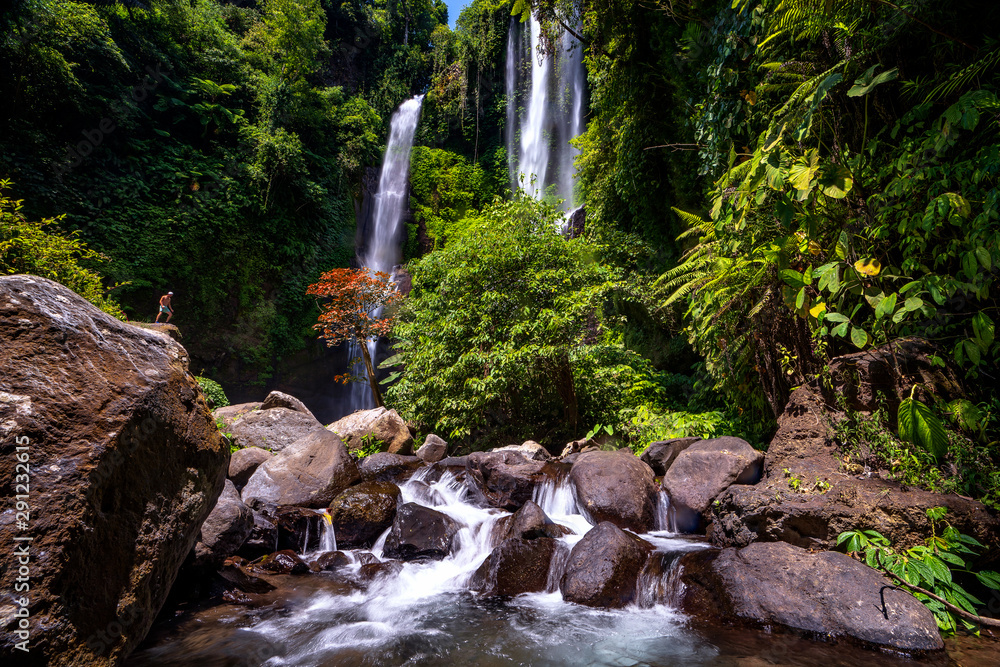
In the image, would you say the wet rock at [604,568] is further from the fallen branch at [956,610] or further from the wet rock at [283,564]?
the wet rock at [283,564]

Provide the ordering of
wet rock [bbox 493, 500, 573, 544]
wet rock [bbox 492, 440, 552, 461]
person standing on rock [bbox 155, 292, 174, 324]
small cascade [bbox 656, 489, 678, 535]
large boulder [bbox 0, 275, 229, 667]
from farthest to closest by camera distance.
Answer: person standing on rock [bbox 155, 292, 174, 324]
wet rock [bbox 492, 440, 552, 461]
small cascade [bbox 656, 489, 678, 535]
wet rock [bbox 493, 500, 573, 544]
large boulder [bbox 0, 275, 229, 667]

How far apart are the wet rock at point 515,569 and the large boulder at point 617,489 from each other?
976 mm

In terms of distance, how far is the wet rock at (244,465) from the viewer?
6.15m

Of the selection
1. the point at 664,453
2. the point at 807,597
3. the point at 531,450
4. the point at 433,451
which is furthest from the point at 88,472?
the point at 531,450

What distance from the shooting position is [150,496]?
263 cm

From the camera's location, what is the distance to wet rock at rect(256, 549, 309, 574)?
448 centimetres

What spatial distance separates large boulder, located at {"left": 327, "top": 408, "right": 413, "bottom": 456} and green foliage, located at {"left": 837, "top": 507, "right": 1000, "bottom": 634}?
22.7 ft

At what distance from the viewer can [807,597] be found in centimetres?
298

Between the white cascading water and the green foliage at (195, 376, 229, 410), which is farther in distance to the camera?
the green foliage at (195, 376, 229, 410)

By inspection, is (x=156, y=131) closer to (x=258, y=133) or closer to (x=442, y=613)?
(x=258, y=133)

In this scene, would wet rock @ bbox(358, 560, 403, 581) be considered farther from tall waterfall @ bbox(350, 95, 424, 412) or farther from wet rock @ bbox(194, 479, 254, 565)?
tall waterfall @ bbox(350, 95, 424, 412)

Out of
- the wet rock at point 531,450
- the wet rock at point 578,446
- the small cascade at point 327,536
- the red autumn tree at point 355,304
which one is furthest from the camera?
the red autumn tree at point 355,304

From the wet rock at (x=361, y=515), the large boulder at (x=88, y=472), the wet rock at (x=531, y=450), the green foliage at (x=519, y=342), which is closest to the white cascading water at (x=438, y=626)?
the wet rock at (x=361, y=515)

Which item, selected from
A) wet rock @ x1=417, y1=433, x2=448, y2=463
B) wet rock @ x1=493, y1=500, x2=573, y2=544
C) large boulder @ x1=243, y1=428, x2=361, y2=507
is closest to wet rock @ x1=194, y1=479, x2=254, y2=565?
large boulder @ x1=243, y1=428, x2=361, y2=507
